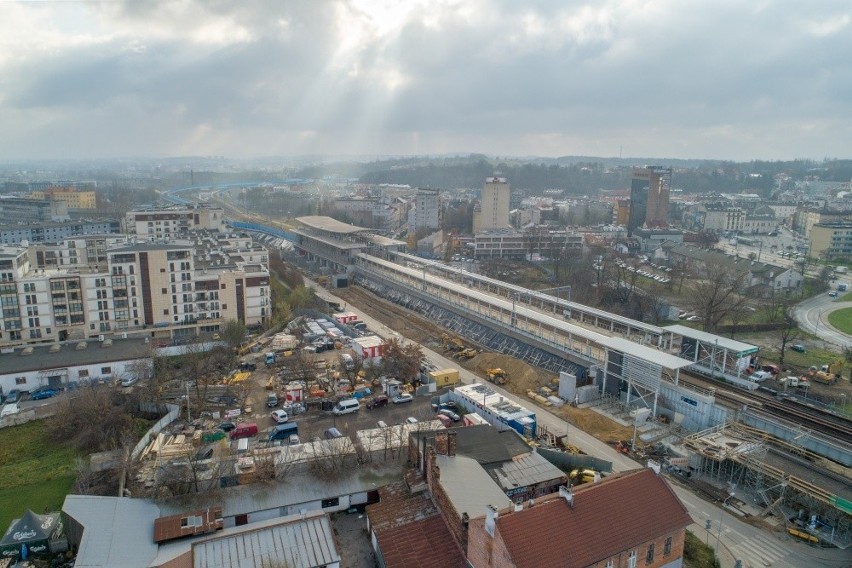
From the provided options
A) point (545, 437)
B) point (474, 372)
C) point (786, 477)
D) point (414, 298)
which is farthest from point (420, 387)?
point (414, 298)

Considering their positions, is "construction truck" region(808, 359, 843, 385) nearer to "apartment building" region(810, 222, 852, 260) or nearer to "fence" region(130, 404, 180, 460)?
"fence" region(130, 404, 180, 460)

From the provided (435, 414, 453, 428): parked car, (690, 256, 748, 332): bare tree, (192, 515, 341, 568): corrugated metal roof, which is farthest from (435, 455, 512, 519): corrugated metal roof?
(690, 256, 748, 332): bare tree

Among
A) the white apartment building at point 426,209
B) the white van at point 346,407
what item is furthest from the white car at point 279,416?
the white apartment building at point 426,209

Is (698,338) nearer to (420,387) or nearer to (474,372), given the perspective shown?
(474,372)

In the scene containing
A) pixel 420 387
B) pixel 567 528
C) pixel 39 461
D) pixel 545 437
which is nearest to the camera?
pixel 567 528

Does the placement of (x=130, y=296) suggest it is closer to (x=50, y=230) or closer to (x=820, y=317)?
(x=50, y=230)
